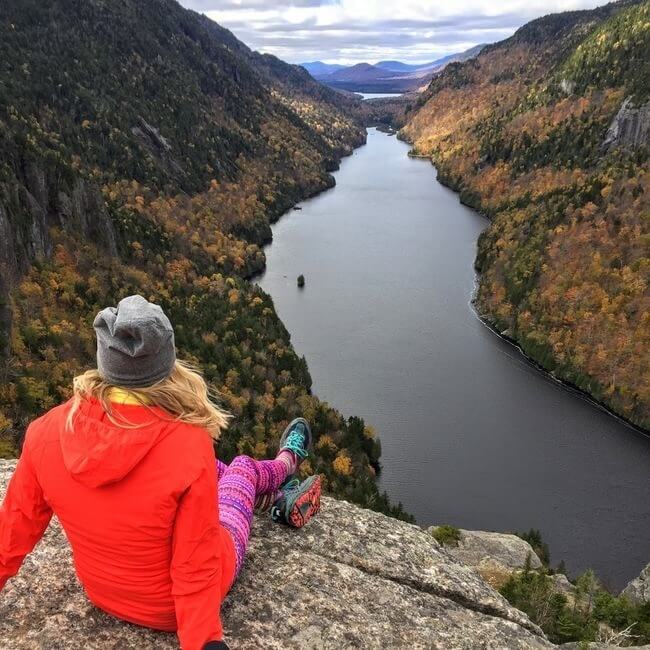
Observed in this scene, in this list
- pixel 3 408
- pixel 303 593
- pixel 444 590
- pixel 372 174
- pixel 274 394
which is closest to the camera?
pixel 303 593

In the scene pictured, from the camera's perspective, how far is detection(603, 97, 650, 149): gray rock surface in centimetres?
10756

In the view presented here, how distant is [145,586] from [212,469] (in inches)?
43.1

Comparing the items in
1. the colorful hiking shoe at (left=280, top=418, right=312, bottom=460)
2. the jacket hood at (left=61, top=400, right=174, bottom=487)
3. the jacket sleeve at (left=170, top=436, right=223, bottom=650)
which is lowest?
the colorful hiking shoe at (left=280, top=418, right=312, bottom=460)

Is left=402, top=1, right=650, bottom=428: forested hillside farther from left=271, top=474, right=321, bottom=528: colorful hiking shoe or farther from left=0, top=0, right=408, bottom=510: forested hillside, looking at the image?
left=271, top=474, right=321, bottom=528: colorful hiking shoe

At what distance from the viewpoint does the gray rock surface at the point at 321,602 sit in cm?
475

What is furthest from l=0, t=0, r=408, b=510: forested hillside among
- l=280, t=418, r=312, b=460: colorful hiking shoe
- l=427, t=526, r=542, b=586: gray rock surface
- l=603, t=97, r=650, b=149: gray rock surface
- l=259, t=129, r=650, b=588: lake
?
l=603, t=97, r=650, b=149: gray rock surface

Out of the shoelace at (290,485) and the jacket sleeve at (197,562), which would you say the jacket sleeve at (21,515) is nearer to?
the jacket sleeve at (197,562)

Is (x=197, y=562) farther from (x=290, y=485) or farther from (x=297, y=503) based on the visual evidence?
(x=290, y=485)

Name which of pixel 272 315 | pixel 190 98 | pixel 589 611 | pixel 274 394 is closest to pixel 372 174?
pixel 190 98

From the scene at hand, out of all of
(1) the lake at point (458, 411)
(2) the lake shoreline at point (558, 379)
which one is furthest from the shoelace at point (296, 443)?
(2) the lake shoreline at point (558, 379)

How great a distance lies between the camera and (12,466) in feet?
26.7

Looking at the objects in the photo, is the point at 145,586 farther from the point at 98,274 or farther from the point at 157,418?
the point at 98,274

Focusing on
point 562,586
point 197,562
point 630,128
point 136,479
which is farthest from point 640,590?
point 630,128

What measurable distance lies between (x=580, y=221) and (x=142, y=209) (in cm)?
6976
